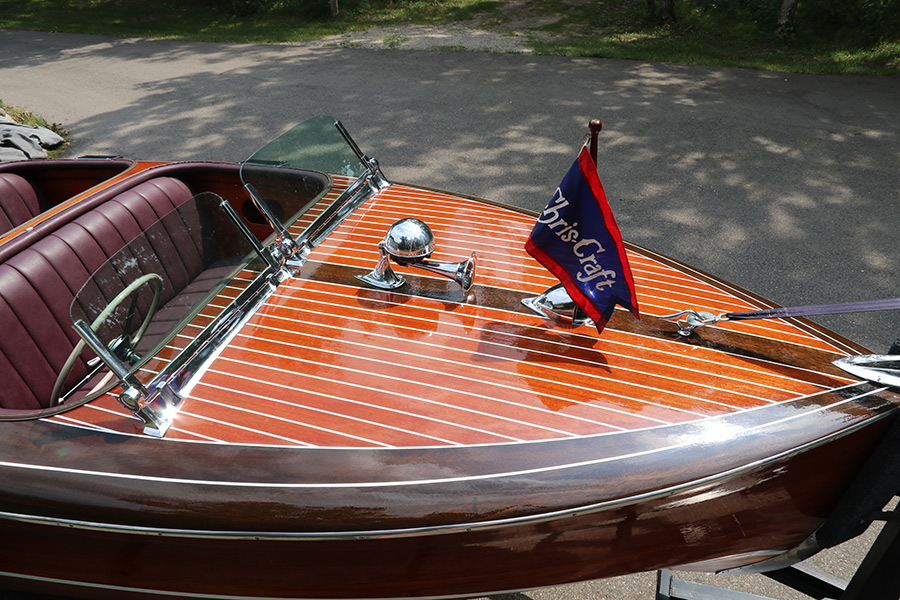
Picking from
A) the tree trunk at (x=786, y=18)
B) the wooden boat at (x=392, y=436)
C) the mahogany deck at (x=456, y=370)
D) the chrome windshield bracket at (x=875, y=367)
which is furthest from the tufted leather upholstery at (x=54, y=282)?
the tree trunk at (x=786, y=18)

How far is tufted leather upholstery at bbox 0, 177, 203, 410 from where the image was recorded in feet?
6.66

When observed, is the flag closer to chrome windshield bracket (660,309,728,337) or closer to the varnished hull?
chrome windshield bracket (660,309,728,337)

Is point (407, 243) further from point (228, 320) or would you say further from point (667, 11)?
point (667, 11)

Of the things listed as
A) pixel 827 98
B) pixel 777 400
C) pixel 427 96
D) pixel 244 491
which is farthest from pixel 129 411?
pixel 827 98

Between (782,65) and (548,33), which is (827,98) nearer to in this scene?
(782,65)

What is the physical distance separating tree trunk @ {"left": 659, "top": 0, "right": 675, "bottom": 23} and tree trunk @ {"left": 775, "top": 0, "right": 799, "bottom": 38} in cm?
147

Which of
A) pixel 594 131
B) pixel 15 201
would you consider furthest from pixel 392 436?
pixel 15 201

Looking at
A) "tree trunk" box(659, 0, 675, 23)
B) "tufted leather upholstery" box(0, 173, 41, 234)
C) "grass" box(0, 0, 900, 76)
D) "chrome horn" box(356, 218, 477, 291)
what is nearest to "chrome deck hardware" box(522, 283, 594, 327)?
"chrome horn" box(356, 218, 477, 291)

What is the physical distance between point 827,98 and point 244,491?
22.9 ft

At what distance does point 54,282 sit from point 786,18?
30.0ft

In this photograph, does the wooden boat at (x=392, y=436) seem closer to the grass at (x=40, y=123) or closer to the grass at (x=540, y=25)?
the grass at (x=40, y=123)

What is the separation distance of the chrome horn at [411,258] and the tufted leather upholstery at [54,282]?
778 millimetres

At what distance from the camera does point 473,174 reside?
4.96m

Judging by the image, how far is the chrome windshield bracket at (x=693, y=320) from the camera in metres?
1.96
